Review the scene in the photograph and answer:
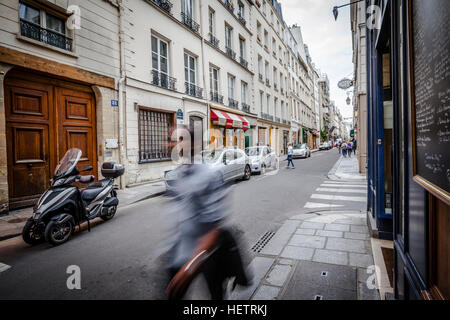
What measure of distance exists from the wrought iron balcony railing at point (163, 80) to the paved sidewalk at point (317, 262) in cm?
879

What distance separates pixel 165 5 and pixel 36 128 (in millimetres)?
8575

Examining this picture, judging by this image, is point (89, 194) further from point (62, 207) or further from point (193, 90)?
point (193, 90)

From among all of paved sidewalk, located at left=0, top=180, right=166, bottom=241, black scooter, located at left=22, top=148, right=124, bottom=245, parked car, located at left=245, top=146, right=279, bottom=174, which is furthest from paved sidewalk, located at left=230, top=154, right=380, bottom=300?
parked car, located at left=245, top=146, right=279, bottom=174

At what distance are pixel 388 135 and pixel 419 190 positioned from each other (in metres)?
3.14

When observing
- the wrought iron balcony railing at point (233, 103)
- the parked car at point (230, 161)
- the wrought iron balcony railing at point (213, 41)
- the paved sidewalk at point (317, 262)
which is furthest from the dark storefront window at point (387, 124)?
the wrought iron balcony railing at point (233, 103)

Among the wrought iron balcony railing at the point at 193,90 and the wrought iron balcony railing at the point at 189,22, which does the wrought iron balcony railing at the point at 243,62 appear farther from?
the wrought iron balcony railing at the point at 193,90

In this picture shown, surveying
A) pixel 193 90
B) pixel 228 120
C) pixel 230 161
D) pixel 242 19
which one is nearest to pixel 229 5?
pixel 242 19

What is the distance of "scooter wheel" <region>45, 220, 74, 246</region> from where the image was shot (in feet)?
13.9

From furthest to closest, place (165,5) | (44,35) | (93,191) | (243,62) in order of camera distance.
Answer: (243,62)
(165,5)
(44,35)
(93,191)

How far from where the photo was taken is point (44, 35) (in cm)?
755
